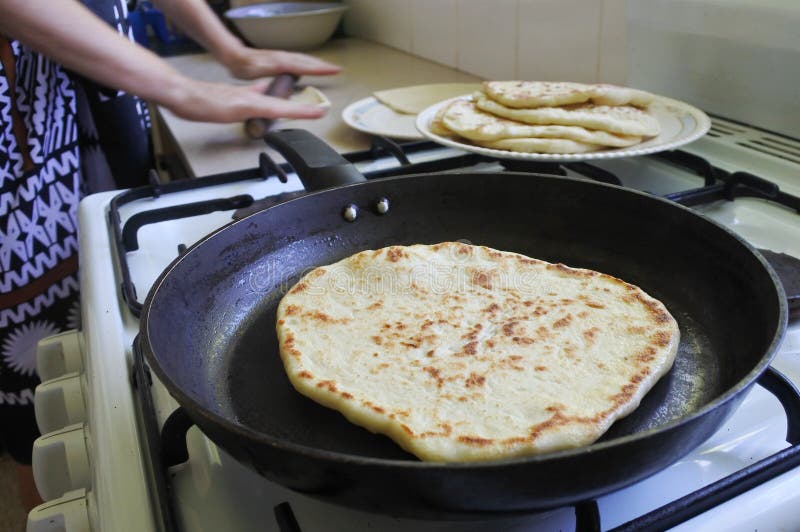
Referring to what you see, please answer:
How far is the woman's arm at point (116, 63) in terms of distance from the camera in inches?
41.9

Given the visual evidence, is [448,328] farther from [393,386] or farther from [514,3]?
[514,3]

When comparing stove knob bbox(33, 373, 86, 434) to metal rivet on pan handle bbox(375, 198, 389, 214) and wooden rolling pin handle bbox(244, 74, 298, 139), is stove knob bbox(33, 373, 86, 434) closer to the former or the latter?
metal rivet on pan handle bbox(375, 198, 389, 214)

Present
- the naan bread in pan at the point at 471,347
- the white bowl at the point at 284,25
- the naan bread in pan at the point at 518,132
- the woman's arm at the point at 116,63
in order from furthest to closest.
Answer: the white bowl at the point at 284,25, the woman's arm at the point at 116,63, the naan bread in pan at the point at 518,132, the naan bread in pan at the point at 471,347

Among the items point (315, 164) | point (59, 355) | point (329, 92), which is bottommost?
point (59, 355)

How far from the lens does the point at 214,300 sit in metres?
0.70

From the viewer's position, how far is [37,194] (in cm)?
130

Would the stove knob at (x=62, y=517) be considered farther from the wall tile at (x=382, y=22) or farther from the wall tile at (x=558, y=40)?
the wall tile at (x=382, y=22)

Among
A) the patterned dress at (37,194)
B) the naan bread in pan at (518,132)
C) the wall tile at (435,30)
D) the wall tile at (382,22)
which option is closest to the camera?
the naan bread in pan at (518,132)

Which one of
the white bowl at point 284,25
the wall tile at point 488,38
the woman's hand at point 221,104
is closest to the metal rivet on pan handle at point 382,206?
the woman's hand at point 221,104

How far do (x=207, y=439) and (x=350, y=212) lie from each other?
356 millimetres

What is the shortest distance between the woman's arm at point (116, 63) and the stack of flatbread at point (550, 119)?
1.38ft

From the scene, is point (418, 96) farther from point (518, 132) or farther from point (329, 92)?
point (518, 132)

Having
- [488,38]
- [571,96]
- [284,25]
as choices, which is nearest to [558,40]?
[488,38]

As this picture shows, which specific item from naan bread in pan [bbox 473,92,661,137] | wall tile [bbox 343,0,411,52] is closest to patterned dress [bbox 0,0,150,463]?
naan bread in pan [bbox 473,92,661,137]
